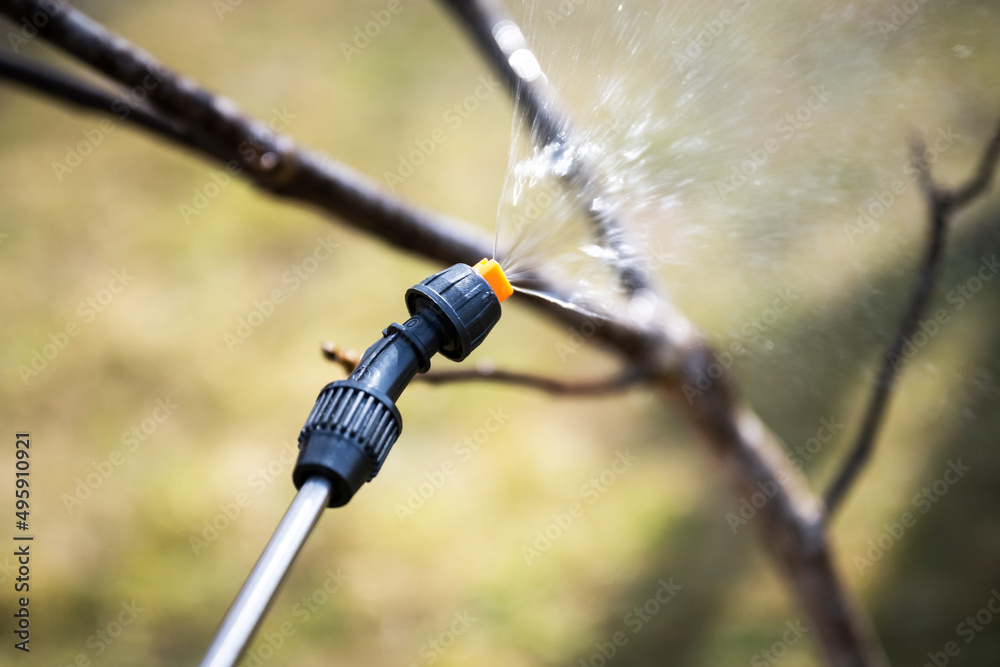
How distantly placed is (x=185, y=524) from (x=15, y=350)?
0.73m

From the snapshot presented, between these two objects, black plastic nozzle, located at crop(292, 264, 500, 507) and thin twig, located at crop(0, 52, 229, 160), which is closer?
black plastic nozzle, located at crop(292, 264, 500, 507)

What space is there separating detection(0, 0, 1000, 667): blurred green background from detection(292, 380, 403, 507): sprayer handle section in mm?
466

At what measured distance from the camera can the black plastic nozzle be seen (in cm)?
47

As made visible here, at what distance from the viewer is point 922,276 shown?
2.71 feet

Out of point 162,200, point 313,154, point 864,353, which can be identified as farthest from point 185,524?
point 864,353

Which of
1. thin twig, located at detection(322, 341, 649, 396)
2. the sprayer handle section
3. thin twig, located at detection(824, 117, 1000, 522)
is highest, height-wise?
thin twig, located at detection(824, 117, 1000, 522)

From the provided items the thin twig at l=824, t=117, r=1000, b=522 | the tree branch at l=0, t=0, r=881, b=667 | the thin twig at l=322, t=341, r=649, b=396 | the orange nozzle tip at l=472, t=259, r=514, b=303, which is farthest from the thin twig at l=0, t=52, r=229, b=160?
the thin twig at l=824, t=117, r=1000, b=522

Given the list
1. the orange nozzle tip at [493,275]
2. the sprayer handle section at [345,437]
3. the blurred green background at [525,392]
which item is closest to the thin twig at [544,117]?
the blurred green background at [525,392]

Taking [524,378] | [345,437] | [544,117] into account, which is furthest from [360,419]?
[544,117]

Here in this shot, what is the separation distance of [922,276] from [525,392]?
46.6 inches

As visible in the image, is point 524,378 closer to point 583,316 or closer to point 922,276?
point 583,316

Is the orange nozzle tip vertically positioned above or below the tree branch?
below

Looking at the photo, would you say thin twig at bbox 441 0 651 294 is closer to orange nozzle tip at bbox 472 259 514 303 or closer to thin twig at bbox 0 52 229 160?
orange nozzle tip at bbox 472 259 514 303

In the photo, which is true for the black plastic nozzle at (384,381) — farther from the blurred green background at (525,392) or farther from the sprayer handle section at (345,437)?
the blurred green background at (525,392)
